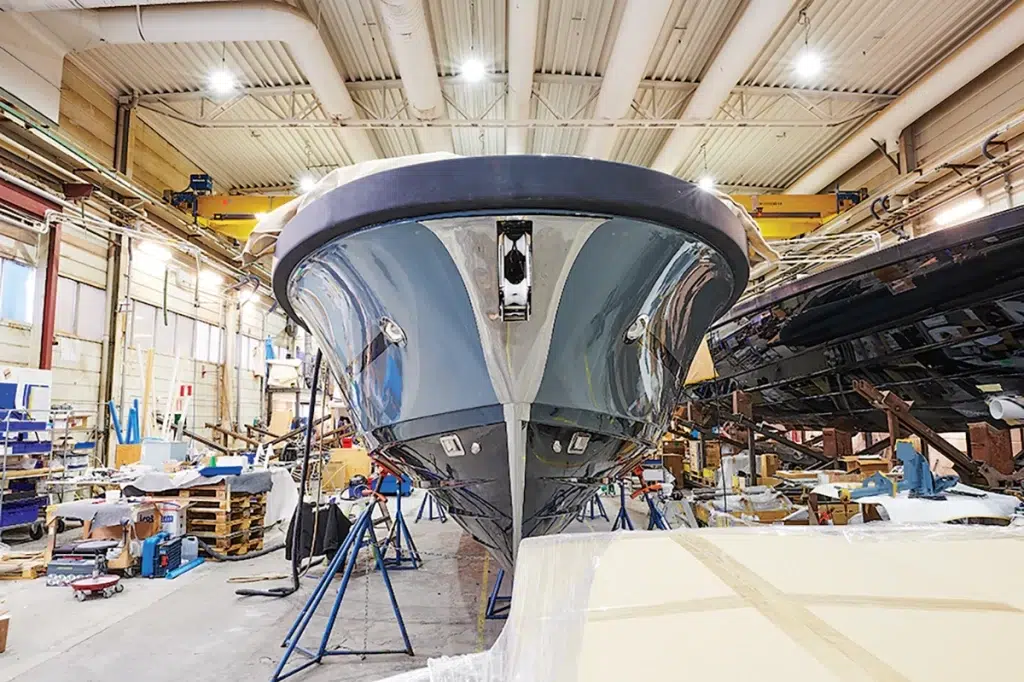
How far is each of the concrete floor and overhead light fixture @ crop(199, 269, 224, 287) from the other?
23.9ft

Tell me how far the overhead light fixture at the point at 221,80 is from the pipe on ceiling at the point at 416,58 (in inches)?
77.0

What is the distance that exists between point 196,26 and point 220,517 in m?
4.47

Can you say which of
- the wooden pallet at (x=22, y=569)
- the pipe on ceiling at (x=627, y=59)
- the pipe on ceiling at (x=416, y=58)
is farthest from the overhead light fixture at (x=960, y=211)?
the wooden pallet at (x=22, y=569)

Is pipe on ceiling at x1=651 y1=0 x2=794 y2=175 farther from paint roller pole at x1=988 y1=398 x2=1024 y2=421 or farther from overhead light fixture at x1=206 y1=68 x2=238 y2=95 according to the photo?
overhead light fixture at x1=206 y1=68 x2=238 y2=95

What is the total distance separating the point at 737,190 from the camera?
10.7 m

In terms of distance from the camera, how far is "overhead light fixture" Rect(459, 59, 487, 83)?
667 centimetres

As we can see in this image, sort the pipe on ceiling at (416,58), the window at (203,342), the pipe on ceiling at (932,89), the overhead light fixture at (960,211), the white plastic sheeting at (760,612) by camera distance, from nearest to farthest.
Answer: the white plastic sheeting at (760,612), the pipe on ceiling at (416,58), the pipe on ceiling at (932,89), the overhead light fixture at (960,211), the window at (203,342)

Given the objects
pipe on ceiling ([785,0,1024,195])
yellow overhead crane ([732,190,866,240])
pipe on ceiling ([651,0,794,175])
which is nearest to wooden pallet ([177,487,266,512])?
pipe on ceiling ([651,0,794,175])

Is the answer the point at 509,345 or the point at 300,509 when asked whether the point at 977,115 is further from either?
the point at 300,509

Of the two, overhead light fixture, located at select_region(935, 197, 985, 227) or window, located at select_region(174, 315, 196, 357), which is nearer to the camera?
overhead light fixture, located at select_region(935, 197, 985, 227)

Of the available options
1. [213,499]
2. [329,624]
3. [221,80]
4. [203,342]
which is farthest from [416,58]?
[203,342]

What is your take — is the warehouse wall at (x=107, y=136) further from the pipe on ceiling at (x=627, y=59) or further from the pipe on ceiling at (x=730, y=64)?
the pipe on ceiling at (x=730, y=64)

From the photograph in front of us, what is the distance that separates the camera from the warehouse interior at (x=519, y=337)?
41.6 inches

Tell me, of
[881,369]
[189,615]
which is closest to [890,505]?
[881,369]
